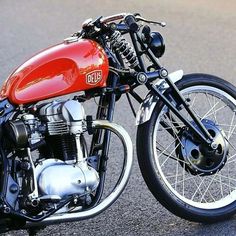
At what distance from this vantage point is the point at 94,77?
3.64 m

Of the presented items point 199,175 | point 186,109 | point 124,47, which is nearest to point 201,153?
point 199,175

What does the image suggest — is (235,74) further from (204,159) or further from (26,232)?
(26,232)

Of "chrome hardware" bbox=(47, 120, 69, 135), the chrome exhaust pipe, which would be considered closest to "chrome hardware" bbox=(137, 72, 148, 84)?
the chrome exhaust pipe

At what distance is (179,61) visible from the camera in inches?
311

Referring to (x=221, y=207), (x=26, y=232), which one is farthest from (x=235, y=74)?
(x=26, y=232)

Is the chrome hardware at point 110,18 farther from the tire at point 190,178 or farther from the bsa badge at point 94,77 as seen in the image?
the tire at point 190,178

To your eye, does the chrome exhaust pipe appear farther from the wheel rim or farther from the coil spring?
the coil spring

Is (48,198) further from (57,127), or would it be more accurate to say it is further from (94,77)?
(94,77)

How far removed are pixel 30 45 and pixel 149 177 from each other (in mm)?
5332

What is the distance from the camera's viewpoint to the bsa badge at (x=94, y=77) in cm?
362

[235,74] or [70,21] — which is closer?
[235,74]

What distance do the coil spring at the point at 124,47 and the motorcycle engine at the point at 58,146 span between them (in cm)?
39

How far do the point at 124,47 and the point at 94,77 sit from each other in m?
0.27

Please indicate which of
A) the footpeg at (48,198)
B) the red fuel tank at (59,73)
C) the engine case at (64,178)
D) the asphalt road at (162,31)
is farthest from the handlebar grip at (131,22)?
the asphalt road at (162,31)
